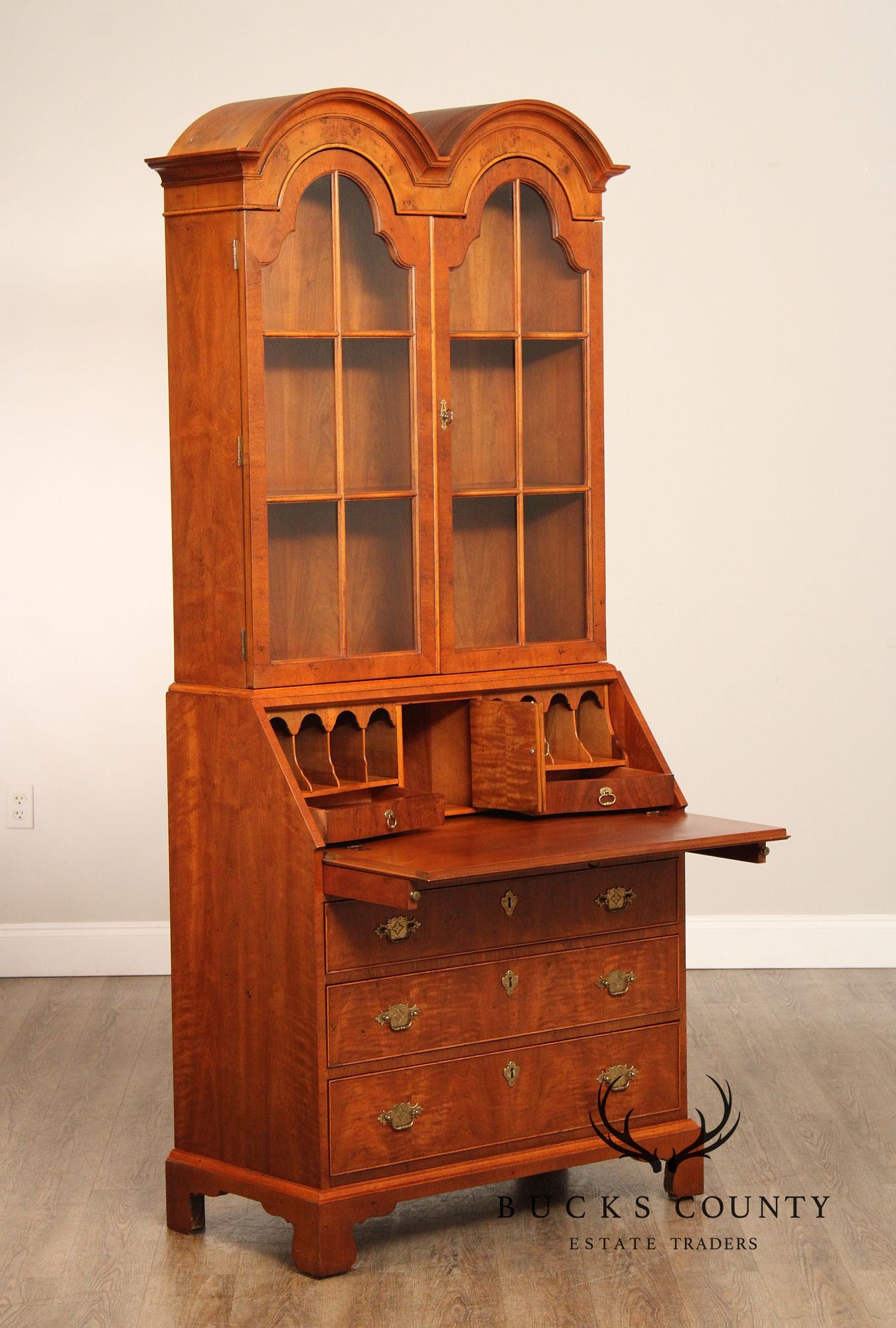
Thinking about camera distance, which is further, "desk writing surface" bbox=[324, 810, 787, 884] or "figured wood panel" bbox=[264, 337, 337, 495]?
"figured wood panel" bbox=[264, 337, 337, 495]

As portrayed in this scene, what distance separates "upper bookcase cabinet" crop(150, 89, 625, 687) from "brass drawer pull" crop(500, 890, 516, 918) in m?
0.45

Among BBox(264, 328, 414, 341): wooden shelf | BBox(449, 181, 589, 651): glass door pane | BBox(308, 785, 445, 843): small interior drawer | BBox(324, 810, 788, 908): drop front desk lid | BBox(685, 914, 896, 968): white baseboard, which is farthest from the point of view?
BBox(685, 914, 896, 968): white baseboard

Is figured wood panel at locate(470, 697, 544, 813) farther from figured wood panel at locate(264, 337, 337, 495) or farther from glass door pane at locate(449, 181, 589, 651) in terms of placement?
figured wood panel at locate(264, 337, 337, 495)

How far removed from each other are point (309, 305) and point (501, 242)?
432mm

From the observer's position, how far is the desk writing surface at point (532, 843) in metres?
2.61

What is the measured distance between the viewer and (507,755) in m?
3.05

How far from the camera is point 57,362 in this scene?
180 inches

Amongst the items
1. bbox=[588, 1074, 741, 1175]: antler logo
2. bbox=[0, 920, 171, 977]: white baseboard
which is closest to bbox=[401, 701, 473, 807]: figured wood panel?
bbox=[588, 1074, 741, 1175]: antler logo

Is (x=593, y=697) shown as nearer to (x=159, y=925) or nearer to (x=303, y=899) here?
(x=303, y=899)

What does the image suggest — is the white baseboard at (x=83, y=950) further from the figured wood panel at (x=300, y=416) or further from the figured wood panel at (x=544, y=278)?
the figured wood panel at (x=544, y=278)

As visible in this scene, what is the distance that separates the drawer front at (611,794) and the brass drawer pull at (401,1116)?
594 millimetres

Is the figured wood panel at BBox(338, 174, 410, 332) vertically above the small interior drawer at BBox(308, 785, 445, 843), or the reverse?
the figured wood panel at BBox(338, 174, 410, 332)

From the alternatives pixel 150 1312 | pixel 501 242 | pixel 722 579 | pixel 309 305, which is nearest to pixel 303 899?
pixel 150 1312

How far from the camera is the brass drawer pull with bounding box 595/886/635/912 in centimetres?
301
